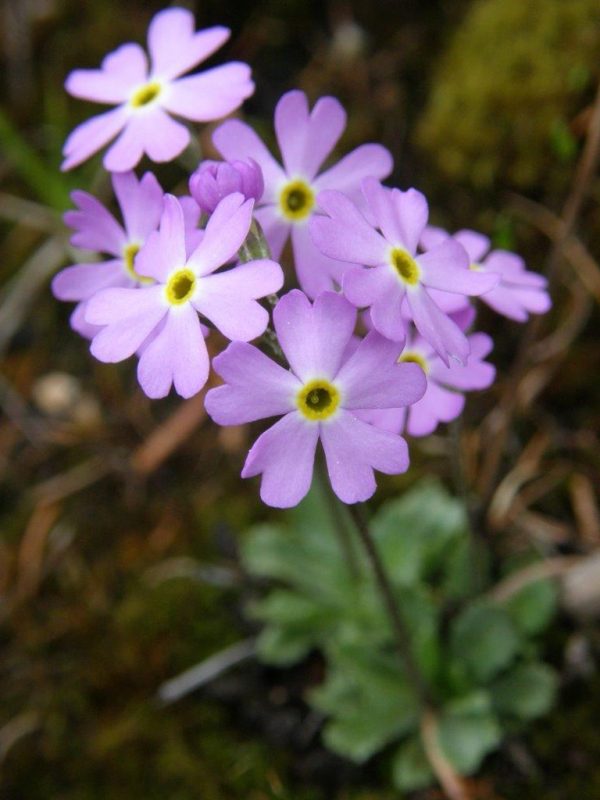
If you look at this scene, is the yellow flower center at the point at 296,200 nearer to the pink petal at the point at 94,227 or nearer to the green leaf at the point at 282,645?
the pink petal at the point at 94,227

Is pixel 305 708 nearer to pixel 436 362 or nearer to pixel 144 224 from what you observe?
pixel 436 362

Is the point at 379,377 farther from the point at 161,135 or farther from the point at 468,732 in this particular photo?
the point at 468,732

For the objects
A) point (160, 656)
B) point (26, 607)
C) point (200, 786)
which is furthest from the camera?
point (26, 607)

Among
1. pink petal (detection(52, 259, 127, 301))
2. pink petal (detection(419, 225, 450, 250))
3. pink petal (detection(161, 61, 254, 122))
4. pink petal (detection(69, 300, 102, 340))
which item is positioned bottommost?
pink petal (detection(69, 300, 102, 340))

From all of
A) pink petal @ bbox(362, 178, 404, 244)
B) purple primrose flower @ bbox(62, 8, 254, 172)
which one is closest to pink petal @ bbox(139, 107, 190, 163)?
purple primrose flower @ bbox(62, 8, 254, 172)

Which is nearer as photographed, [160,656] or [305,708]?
[305,708]

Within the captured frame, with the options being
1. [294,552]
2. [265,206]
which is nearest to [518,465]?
[294,552]

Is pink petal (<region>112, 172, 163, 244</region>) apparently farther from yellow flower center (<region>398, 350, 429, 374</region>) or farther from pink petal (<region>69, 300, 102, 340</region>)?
yellow flower center (<region>398, 350, 429, 374</region>)

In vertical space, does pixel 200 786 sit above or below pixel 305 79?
below
